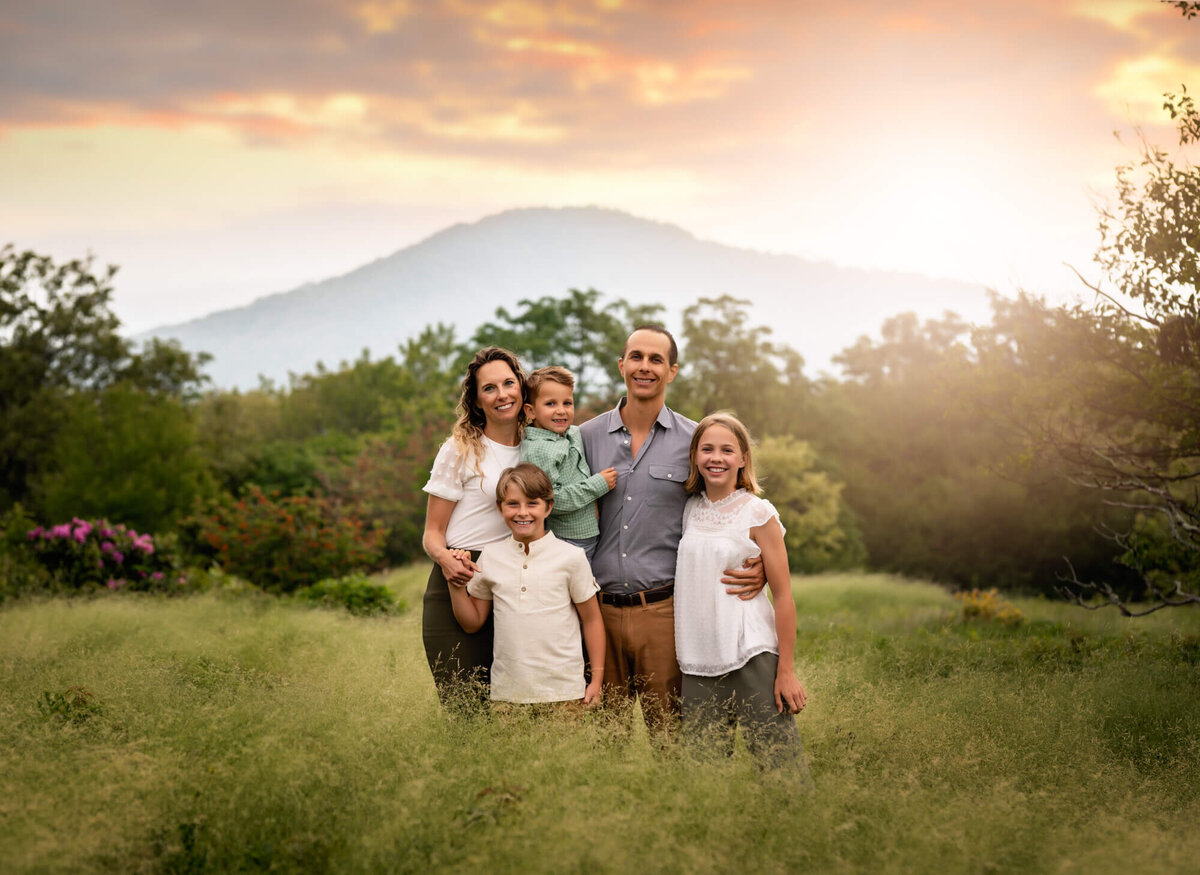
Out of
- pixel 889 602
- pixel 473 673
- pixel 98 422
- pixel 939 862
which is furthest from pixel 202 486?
pixel 939 862

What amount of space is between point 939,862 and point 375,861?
200 cm

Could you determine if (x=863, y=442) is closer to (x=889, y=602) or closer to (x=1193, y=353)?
(x=889, y=602)

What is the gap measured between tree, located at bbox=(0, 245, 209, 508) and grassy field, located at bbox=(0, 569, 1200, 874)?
3084 centimetres

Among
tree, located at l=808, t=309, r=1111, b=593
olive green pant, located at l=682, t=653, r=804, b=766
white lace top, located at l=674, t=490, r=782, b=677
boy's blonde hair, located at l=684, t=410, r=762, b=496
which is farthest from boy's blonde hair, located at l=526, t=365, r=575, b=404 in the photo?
tree, located at l=808, t=309, r=1111, b=593

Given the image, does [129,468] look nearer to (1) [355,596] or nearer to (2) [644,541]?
(1) [355,596]

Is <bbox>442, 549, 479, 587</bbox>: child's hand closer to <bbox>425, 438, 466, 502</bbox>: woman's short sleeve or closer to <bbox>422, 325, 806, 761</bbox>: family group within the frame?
<bbox>422, 325, 806, 761</bbox>: family group

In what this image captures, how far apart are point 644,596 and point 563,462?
2.40 ft

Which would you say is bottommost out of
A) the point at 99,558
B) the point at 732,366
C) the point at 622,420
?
the point at 99,558

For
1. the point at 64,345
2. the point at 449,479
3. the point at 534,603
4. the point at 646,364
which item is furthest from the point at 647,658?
the point at 64,345

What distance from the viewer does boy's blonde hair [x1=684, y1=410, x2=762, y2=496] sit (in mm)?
4176

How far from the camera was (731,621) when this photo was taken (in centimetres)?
404

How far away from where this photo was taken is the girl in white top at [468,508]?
14.1ft

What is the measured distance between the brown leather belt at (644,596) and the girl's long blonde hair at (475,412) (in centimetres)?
89

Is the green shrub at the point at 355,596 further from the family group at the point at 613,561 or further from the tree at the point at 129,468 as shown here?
the tree at the point at 129,468
